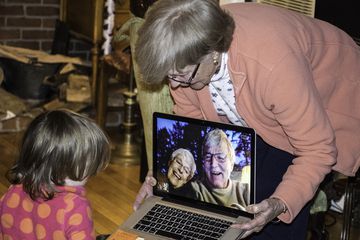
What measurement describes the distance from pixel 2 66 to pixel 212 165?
2587 mm

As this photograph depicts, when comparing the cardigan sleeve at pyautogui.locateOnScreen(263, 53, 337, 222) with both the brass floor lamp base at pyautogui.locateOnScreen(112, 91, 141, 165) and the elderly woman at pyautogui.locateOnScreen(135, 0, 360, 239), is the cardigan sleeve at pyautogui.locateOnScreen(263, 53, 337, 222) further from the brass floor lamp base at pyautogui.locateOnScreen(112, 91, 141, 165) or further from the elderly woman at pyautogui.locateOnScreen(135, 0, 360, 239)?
the brass floor lamp base at pyautogui.locateOnScreen(112, 91, 141, 165)

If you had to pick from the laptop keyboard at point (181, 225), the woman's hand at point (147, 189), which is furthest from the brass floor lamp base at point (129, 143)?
the laptop keyboard at point (181, 225)

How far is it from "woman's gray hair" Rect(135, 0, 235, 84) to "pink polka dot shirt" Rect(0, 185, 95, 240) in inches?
13.4

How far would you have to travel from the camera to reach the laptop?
160 centimetres

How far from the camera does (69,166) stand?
61.2 inches

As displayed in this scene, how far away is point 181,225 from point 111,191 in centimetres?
145

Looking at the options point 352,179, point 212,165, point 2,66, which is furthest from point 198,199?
point 2,66

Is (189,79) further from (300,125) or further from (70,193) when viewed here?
(70,193)

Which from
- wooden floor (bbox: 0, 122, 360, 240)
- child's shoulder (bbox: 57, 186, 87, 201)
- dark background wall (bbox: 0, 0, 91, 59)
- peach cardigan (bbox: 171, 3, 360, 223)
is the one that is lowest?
wooden floor (bbox: 0, 122, 360, 240)

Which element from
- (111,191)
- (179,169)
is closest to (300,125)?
(179,169)

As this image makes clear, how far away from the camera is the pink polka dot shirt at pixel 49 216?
1547mm

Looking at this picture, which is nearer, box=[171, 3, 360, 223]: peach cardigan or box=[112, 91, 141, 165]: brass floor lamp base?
box=[171, 3, 360, 223]: peach cardigan

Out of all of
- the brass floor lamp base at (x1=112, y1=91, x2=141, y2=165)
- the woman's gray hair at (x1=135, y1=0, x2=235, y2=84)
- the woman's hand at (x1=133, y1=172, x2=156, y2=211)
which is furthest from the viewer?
the brass floor lamp base at (x1=112, y1=91, x2=141, y2=165)

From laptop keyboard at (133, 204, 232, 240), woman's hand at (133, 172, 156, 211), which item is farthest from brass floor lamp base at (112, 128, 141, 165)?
laptop keyboard at (133, 204, 232, 240)
